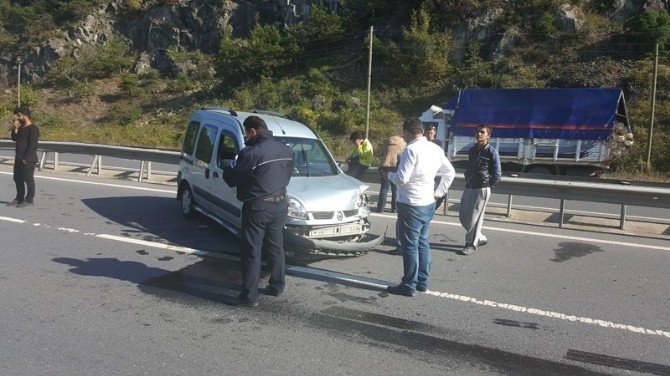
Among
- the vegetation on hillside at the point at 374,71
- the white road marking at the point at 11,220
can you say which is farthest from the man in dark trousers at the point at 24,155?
the vegetation on hillside at the point at 374,71

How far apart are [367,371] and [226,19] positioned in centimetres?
5040

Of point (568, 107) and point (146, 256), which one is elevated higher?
point (568, 107)

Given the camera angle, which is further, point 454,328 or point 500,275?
point 500,275

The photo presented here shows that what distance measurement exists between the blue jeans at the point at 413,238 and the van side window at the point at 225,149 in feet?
9.74

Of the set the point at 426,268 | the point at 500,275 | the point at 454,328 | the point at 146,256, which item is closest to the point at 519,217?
the point at 500,275

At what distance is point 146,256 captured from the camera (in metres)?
7.30

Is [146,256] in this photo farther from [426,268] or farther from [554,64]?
[554,64]

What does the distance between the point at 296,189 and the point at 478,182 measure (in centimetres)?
247

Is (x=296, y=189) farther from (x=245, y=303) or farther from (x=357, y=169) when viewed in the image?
(x=357, y=169)

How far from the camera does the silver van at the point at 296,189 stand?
22.2ft

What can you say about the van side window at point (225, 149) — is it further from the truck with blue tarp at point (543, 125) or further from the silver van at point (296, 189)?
the truck with blue tarp at point (543, 125)

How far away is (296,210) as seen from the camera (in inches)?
266

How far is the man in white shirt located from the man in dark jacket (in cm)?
185

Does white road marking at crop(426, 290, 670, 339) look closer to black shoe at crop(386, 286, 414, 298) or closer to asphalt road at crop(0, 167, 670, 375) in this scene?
asphalt road at crop(0, 167, 670, 375)
